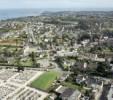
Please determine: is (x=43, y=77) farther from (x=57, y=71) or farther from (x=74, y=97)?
(x=74, y=97)

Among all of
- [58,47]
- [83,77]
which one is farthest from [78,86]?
[58,47]

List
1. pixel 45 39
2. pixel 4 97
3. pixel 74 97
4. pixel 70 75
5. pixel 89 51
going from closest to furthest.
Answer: pixel 74 97 < pixel 4 97 < pixel 70 75 < pixel 89 51 < pixel 45 39

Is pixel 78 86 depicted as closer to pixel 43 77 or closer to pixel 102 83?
pixel 102 83

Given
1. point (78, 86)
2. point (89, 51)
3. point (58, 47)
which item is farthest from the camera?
point (58, 47)

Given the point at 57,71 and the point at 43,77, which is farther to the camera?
the point at 57,71

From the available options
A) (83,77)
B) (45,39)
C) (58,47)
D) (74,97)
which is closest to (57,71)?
(83,77)

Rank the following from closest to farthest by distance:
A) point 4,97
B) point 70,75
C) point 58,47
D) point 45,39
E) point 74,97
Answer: point 74,97 → point 4,97 → point 70,75 → point 58,47 → point 45,39
